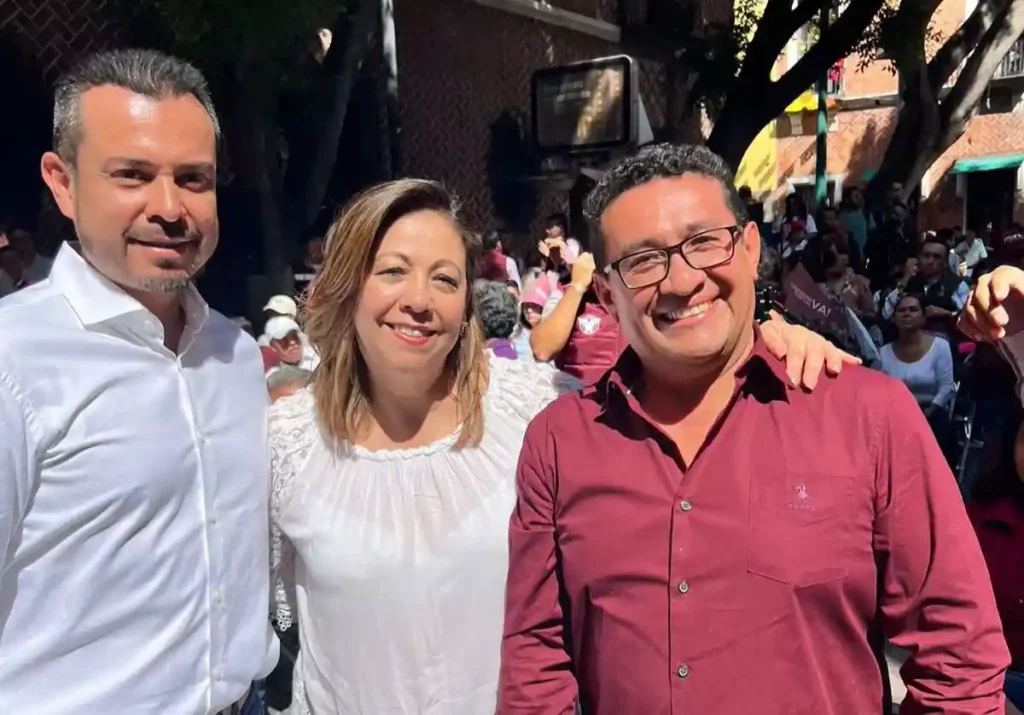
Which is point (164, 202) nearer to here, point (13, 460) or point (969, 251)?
point (13, 460)

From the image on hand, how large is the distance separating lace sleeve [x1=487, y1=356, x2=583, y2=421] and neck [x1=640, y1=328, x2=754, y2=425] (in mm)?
482

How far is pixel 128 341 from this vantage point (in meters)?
1.81

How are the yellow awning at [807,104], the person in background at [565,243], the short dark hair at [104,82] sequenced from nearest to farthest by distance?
the short dark hair at [104,82] → the person in background at [565,243] → the yellow awning at [807,104]

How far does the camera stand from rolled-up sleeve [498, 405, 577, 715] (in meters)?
1.78

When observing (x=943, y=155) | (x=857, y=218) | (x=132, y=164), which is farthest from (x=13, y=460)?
(x=943, y=155)

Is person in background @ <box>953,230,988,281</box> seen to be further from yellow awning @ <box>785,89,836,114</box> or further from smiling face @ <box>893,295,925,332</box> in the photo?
yellow awning @ <box>785,89,836,114</box>

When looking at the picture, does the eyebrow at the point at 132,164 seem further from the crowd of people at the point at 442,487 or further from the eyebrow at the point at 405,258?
the eyebrow at the point at 405,258

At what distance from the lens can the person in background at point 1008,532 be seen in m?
2.44

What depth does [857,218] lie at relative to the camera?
1277 cm

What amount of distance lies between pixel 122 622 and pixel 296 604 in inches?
23.2

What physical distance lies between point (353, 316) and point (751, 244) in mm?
931

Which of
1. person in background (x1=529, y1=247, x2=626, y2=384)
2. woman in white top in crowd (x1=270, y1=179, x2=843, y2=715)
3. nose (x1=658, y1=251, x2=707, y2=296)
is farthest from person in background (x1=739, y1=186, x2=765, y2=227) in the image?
person in background (x1=529, y1=247, x2=626, y2=384)

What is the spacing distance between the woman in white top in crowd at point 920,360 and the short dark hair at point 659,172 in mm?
4311

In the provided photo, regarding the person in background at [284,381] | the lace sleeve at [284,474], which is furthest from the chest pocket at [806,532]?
the person in background at [284,381]
